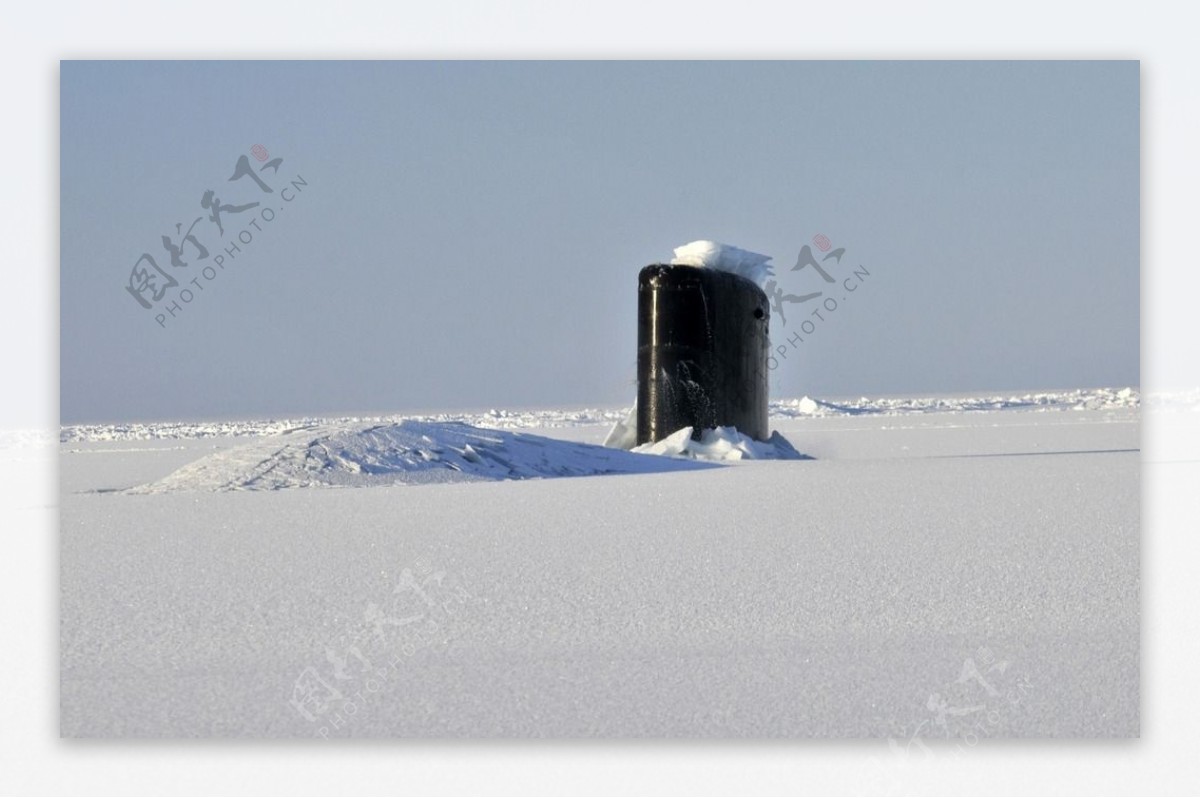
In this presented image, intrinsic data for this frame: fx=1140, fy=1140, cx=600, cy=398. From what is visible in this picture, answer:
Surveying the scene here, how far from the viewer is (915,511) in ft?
17.2

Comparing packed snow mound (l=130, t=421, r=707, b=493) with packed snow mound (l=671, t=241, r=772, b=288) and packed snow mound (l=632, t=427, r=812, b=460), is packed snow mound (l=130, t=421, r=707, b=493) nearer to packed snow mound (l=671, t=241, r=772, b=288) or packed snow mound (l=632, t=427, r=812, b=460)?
packed snow mound (l=632, t=427, r=812, b=460)

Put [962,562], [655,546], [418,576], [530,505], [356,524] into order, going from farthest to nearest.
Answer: [530,505], [356,524], [655,546], [962,562], [418,576]

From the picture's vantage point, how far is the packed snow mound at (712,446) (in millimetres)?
9555

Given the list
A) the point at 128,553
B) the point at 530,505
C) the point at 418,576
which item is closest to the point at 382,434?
the point at 530,505

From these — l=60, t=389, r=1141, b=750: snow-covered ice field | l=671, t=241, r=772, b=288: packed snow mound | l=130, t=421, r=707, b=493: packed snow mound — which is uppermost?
l=671, t=241, r=772, b=288: packed snow mound

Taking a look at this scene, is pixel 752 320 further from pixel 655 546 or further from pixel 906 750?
pixel 906 750

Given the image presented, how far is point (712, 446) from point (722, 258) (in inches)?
67.9

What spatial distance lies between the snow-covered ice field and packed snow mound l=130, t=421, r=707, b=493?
80 cm

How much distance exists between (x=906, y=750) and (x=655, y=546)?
201cm

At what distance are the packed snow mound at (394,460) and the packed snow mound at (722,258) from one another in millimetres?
2211

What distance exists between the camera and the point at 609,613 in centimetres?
314

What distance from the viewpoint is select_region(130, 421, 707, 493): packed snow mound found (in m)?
7.15

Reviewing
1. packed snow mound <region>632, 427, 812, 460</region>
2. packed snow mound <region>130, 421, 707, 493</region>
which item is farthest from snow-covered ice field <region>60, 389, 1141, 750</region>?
packed snow mound <region>632, 427, 812, 460</region>

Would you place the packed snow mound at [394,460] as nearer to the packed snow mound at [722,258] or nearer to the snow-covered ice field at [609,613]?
the snow-covered ice field at [609,613]
